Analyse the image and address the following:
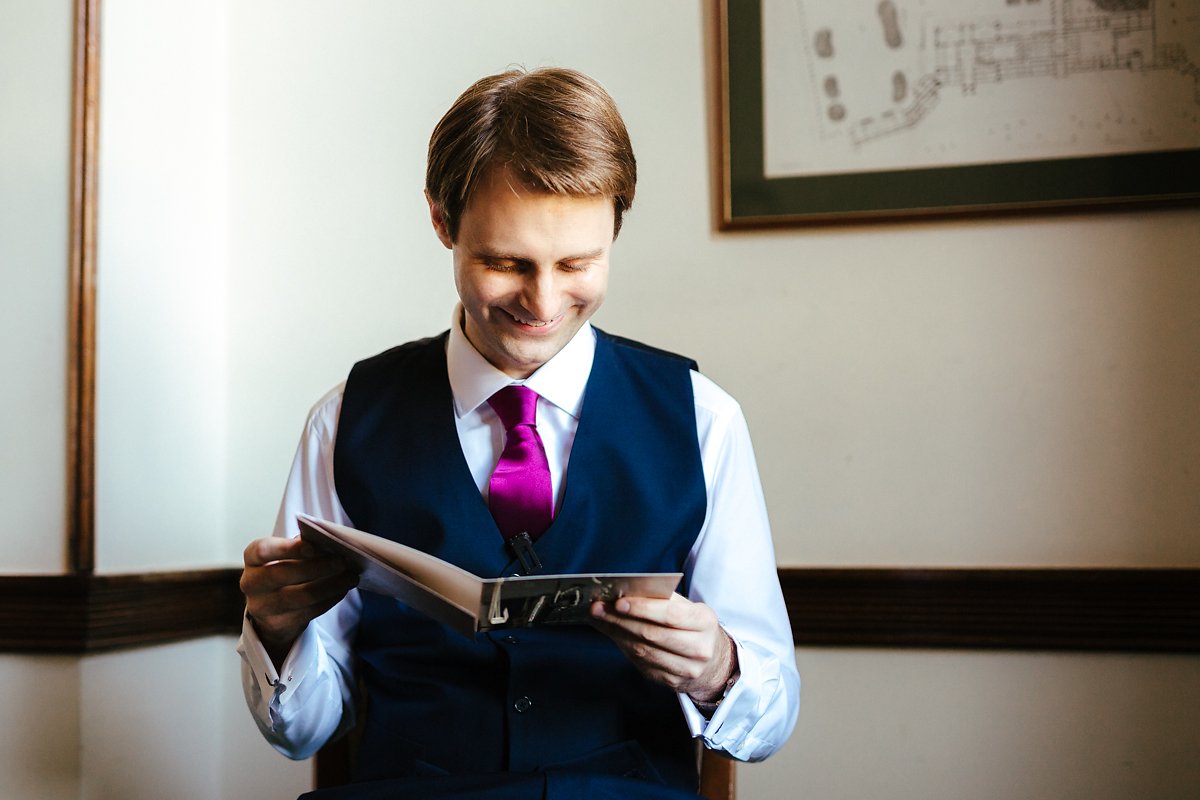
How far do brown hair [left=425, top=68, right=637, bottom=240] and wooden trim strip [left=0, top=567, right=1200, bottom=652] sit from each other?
104 centimetres

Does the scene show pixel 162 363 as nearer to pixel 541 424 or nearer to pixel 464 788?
pixel 541 424

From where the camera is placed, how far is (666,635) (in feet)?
4.48

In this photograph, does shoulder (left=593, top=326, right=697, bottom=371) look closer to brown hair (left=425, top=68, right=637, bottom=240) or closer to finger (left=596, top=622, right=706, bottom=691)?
brown hair (left=425, top=68, right=637, bottom=240)

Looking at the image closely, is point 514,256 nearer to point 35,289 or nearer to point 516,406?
point 516,406

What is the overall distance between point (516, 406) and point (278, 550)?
A: 458 mm

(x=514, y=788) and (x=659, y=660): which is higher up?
(x=659, y=660)

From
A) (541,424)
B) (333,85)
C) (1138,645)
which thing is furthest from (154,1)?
(1138,645)

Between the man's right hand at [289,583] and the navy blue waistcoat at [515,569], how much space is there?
0.66ft

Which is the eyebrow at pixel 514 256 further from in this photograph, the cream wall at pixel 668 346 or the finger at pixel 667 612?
the cream wall at pixel 668 346

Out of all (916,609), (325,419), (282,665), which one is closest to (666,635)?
(282,665)

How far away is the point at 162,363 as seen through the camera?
95.3 inches

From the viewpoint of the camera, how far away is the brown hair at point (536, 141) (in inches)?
61.7

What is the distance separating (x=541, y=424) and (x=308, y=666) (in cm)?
51

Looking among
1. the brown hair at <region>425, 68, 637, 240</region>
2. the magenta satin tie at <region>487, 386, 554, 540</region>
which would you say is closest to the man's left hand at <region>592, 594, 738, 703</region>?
the magenta satin tie at <region>487, 386, 554, 540</region>
